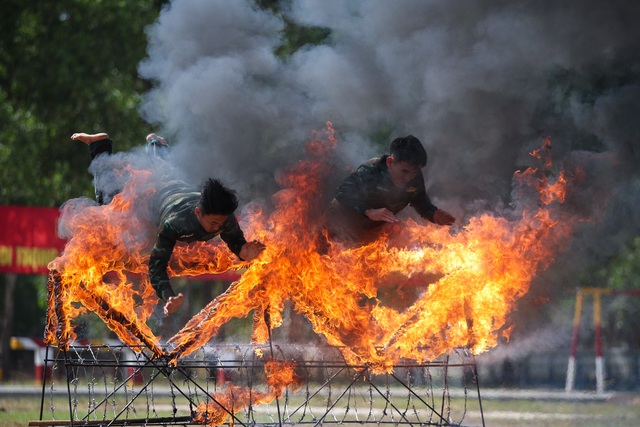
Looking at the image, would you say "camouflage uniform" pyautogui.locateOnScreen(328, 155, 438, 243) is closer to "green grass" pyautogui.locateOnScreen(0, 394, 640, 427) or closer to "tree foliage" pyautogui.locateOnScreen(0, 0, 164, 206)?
"green grass" pyautogui.locateOnScreen(0, 394, 640, 427)

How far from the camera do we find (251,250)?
8.36 m

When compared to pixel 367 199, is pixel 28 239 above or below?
above

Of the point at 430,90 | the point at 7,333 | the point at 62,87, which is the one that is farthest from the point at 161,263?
the point at 7,333

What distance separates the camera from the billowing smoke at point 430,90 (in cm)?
1057

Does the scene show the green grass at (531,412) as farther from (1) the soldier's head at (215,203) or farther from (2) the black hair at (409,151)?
(2) the black hair at (409,151)

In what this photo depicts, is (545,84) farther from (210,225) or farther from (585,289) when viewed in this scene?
(585,289)

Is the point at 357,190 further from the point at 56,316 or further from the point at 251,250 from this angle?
the point at 56,316

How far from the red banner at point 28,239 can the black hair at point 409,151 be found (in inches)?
481

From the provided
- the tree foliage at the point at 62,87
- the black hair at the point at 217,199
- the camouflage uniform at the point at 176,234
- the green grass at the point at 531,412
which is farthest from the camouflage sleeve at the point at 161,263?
the tree foliage at the point at 62,87

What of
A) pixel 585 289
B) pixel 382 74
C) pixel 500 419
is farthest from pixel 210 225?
pixel 585 289

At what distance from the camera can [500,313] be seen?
8945 mm

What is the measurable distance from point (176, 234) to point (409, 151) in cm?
234

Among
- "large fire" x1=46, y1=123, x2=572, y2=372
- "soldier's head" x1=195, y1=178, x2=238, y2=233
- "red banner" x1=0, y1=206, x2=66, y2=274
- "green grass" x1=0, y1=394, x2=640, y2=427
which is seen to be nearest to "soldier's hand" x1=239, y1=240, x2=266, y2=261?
"large fire" x1=46, y1=123, x2=572, y2=372

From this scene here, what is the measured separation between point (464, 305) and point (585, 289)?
31.9 ft
